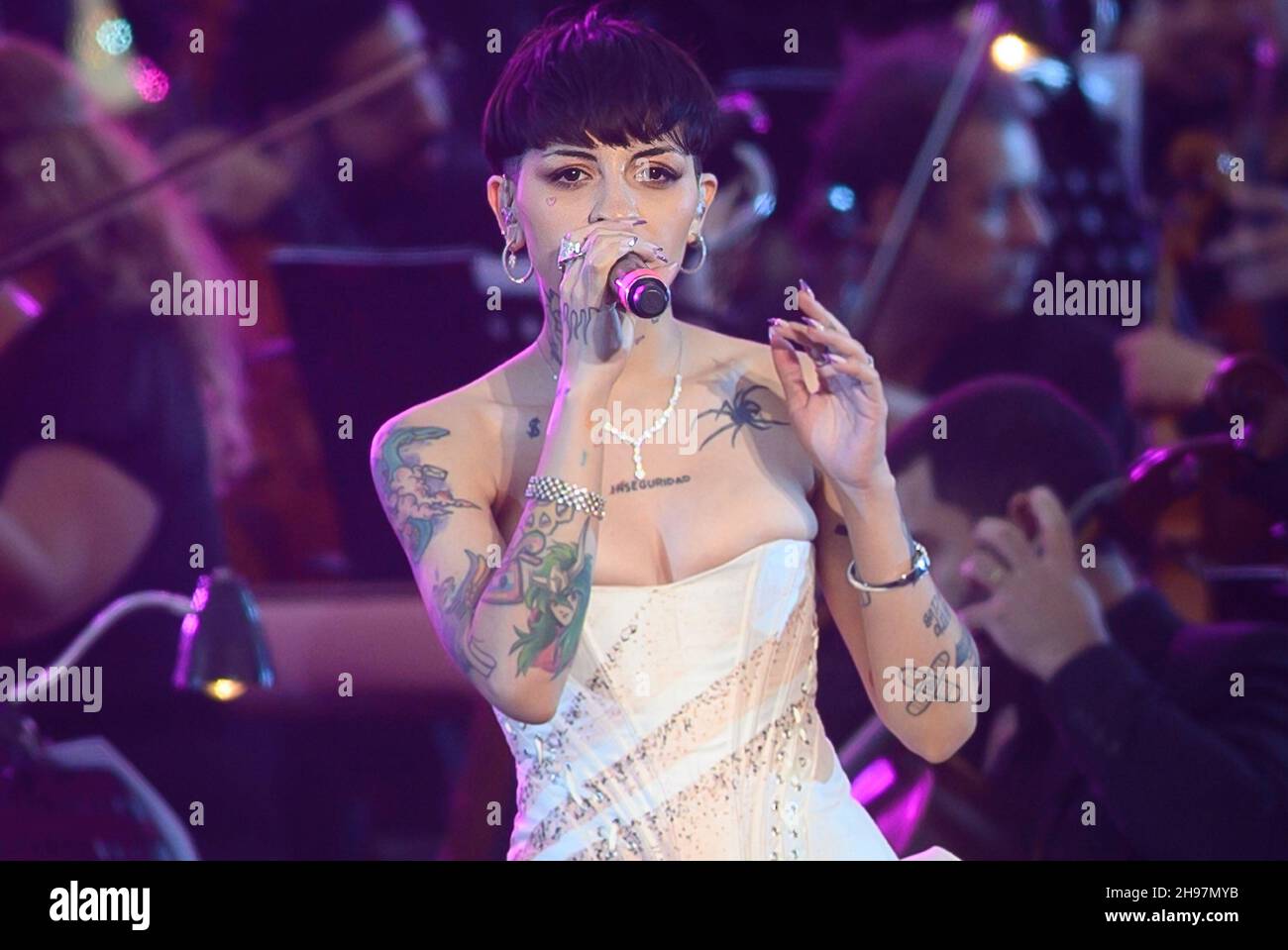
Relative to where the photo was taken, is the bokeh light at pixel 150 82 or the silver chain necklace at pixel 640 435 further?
the bokeh light at pixel 150 82

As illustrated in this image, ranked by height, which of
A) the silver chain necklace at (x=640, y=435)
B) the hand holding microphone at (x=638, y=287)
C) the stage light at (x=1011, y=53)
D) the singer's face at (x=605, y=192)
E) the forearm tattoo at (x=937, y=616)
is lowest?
the forearm tattoo at (x=937, y=616)

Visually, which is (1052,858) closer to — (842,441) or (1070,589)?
(1070,589)

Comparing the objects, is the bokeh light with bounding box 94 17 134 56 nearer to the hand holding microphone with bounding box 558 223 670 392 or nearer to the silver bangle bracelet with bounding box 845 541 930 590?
the hand holding microphone with bounding box 558 223 670 392

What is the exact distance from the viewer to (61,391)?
298 cm

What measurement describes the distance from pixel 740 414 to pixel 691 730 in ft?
1.34

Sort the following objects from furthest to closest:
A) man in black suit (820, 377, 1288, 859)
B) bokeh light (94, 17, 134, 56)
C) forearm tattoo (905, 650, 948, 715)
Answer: bokeh light (94, 17, 134, 56), man in black suit (820, 377, 1288, 859), forearm tattoo (905, 650, 948, 715)

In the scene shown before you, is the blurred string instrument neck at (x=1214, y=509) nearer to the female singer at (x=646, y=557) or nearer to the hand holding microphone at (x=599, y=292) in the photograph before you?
Result: the female singer at (x=646, y=557)

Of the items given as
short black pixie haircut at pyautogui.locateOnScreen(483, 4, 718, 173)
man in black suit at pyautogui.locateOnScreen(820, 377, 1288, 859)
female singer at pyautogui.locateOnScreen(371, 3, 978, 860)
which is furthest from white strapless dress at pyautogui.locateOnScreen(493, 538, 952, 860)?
man in black suit at pyautogui.locateOnScreen(820, 377, 1288, 859)

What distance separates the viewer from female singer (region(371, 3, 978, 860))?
69.4 inches

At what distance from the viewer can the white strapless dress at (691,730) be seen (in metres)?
1.83

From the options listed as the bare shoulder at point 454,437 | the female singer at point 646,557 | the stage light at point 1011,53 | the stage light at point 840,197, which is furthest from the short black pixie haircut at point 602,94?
the stage light at point 1011,53

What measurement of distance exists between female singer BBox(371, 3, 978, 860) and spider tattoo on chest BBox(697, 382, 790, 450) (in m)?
0.05
